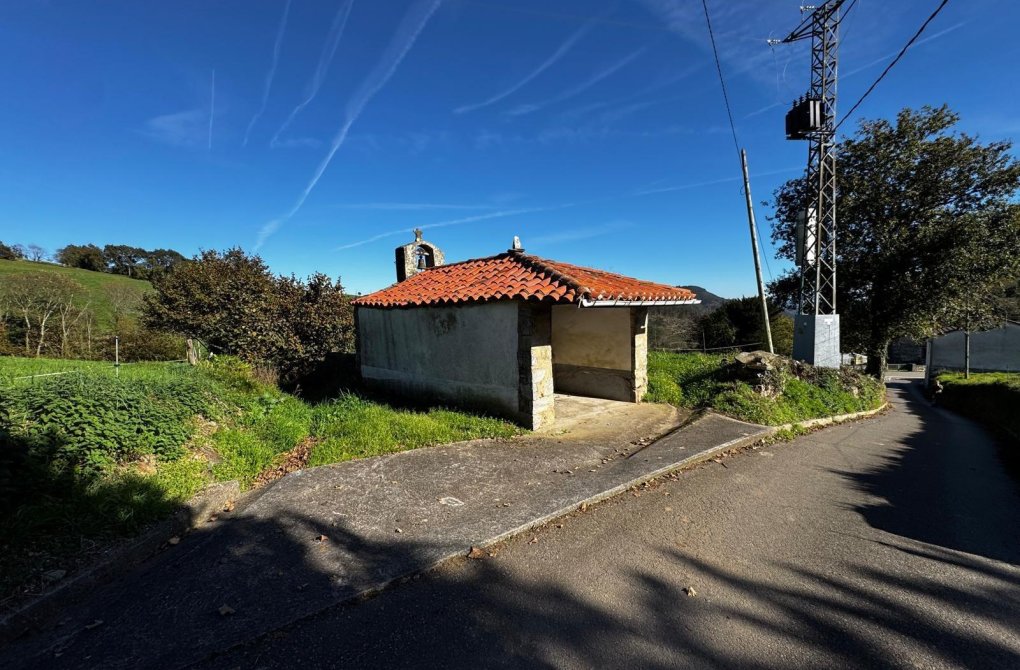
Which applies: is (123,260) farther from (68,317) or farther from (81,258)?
(68,317)

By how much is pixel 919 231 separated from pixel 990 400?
6.64 m

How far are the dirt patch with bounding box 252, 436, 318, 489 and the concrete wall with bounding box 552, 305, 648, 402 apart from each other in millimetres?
5886

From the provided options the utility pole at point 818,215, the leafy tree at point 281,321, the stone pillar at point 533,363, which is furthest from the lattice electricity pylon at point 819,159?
the leafy tree at point 281,321

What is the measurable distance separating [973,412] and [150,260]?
73.2 meters

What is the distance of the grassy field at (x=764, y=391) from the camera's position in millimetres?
7777

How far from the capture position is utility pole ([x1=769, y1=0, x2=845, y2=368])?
1046 centimetres

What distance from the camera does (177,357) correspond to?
63.9 ft

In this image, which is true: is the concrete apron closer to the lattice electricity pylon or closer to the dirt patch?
the dirt patch

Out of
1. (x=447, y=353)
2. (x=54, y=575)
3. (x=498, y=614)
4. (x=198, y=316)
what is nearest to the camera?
(x=498, y=614)

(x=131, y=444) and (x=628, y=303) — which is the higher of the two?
(x=628, y=303)

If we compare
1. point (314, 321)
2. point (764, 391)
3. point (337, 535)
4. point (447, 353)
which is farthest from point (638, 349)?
point (314, 321)

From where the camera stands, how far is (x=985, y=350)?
32.2m

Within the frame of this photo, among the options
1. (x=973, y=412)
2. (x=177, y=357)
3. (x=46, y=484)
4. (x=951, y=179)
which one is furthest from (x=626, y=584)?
(x=177, y=357)

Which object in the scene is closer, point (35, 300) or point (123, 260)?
point (35, 300)
